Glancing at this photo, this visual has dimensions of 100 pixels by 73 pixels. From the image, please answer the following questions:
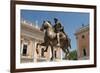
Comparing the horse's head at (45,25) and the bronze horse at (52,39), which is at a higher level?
the horse's head at (45,25)

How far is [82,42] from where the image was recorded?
7.22 feet

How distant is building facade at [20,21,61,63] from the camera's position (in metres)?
1.97

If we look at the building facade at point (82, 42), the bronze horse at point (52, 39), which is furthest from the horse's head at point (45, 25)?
the building facade at point (82, 42)

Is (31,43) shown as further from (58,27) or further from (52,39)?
(58,27)

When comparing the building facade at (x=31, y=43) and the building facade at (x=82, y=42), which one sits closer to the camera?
the building facade at (x=31, y=43)

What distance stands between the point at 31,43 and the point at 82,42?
0.58 metres

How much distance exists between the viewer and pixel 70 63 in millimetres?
2135

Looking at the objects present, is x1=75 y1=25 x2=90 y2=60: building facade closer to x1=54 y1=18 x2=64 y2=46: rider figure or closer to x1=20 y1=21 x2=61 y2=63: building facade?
x1=54 y1=18 x2=64 y2=46: rider figure

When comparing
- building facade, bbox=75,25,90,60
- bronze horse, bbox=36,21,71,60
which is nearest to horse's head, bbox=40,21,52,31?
bronze horse, bbox=36,21,71,60

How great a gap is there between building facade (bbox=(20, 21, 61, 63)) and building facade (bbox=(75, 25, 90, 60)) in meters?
0.35

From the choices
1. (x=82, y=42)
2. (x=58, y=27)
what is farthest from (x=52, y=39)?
(x=82, y=42)

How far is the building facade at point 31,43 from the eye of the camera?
6.47 ft

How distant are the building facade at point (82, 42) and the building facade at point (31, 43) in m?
0.35

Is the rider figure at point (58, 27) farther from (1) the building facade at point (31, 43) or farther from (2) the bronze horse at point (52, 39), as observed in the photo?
(1) the building facade at point (31, 43)
